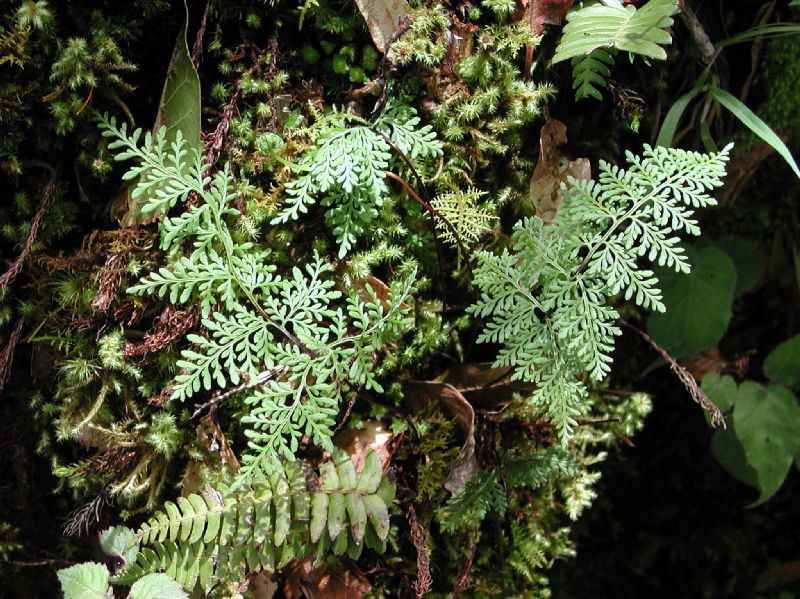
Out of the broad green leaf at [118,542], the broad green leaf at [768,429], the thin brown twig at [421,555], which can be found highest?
the broad green leaf at [118,542]

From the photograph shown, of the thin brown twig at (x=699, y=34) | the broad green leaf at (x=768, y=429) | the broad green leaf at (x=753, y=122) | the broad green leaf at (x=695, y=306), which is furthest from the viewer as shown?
the broad green leaf at (x=695, y=306)

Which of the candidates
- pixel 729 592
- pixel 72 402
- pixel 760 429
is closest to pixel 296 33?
pixel 72 402

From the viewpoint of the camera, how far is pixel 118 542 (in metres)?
2.13

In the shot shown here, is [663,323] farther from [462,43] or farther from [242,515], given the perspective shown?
[242,515]

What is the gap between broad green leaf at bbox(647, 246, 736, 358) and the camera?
2.72 metres

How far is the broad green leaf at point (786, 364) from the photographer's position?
9.40 feet

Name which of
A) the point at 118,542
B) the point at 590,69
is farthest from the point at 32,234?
the point at 590,69

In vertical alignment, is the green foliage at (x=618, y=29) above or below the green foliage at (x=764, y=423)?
above

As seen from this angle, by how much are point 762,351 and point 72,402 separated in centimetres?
310

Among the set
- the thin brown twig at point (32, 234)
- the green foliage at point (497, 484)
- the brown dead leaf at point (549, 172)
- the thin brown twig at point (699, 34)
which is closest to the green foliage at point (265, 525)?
the green foliage at point (497, 484)

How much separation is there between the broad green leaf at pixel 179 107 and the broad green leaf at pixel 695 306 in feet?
6.19

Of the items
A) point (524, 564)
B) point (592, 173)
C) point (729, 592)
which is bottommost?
point (729, 592)

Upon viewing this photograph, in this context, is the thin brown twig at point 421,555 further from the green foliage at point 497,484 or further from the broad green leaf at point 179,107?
the broad green leaf at point 179,107

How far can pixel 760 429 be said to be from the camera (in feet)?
8.84
